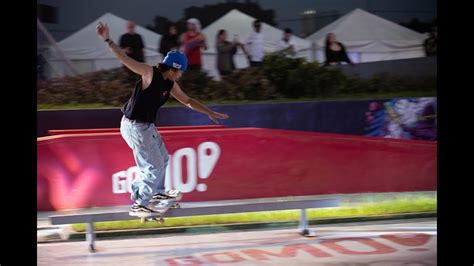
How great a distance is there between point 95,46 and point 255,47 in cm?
192

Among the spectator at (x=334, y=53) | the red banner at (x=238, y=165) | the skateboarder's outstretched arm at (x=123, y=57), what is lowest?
the red banner at (x=238, y=165)

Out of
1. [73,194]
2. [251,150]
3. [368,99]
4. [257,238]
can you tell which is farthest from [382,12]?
[73,194]

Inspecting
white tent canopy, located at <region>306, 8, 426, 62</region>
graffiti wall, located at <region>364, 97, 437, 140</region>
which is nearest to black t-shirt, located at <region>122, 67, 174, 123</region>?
white tent canopy, located at <region>306, 8, 426, 62</region>

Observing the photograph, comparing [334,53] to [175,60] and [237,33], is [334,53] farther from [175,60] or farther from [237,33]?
[175,60]

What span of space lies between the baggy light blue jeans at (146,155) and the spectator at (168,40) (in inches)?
74.2

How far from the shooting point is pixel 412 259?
5.79 metres

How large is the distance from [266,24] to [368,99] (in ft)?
5.28

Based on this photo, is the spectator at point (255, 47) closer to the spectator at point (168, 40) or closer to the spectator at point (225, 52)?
the spectator at point (225, 52)

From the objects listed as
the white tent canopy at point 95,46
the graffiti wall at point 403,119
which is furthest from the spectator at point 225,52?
the graffiti wall at point 403,119

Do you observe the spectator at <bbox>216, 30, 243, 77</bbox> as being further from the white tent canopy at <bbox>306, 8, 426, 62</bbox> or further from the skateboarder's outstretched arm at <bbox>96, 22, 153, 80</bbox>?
the skateboarder's outstretched arm at <bbox>96, 22, 153, 80</bbox>

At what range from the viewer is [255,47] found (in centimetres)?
787

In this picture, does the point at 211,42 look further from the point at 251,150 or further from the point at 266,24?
the point at 251,150

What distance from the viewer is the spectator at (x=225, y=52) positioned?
7.76m

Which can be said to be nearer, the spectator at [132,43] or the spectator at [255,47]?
the spectator at [132,43]
